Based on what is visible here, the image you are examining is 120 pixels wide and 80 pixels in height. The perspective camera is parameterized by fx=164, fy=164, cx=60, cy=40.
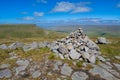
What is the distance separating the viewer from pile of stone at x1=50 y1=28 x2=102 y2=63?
26.6 meters

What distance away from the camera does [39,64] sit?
24.7 m

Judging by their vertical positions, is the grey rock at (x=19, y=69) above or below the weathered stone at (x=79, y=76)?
above

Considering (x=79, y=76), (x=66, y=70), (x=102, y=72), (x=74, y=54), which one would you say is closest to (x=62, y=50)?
(x=74, y=54)

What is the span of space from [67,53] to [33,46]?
7688mm

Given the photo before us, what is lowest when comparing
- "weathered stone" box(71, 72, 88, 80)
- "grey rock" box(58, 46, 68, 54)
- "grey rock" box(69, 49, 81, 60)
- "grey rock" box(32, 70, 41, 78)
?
"weathered stone" box(71, 72, 88, 80)

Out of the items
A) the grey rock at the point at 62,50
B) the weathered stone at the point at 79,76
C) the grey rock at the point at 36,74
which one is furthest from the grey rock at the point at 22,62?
the weathered stone at the point at 79,76

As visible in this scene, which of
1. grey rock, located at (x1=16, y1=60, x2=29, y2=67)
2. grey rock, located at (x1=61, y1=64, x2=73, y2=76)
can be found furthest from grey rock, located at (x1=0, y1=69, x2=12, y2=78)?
grey rock, located at (x1=61, y1=64, x2=73, y2=76)

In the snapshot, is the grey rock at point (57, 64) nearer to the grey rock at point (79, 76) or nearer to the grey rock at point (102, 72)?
the grey rock at point (79, 76)

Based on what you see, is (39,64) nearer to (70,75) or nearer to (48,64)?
(48,64)

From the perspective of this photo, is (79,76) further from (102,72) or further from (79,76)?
(102,72)

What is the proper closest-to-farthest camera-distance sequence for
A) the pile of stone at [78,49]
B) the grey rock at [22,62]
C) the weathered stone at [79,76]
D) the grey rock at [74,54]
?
the weathered stone at [79,76] < the grey rock at [22,62] < the grey rock at [74,54] < the pile of stone at [78,49]

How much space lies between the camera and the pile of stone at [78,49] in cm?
2658

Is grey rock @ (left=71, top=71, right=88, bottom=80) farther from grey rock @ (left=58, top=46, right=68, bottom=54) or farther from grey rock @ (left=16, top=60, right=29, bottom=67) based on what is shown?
grey rock @ (left=16, top=60, right=29, bottom=67)

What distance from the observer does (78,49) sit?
2862cm
